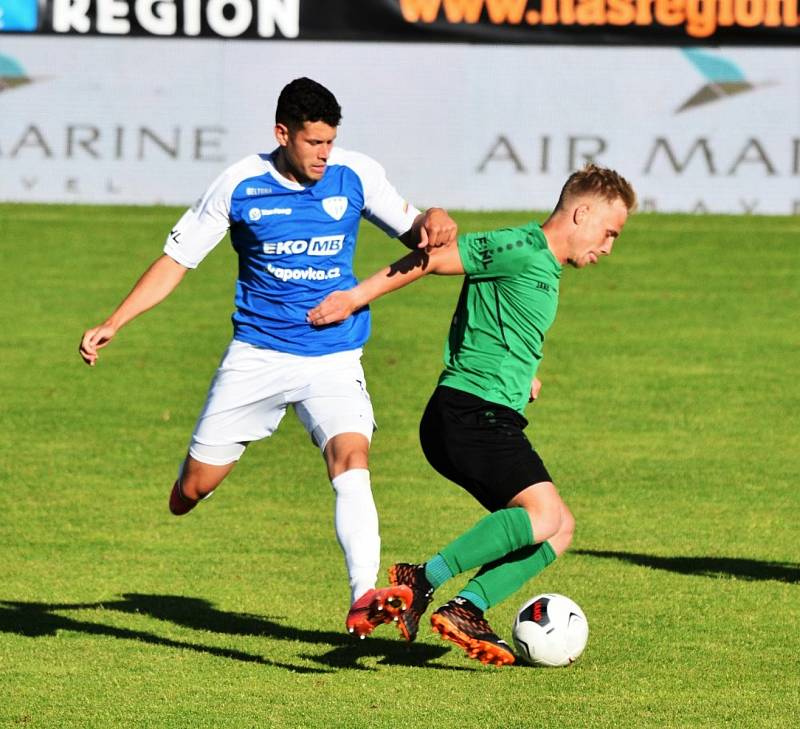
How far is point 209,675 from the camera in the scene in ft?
23.2

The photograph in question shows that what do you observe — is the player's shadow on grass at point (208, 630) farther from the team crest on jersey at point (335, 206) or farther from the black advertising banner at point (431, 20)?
the black advertising banner at point (431, 20)

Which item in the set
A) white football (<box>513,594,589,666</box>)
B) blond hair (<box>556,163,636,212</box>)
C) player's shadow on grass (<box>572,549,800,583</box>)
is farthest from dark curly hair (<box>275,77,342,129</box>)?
player's shadow on grass (<box>572,549,800,583</box>)

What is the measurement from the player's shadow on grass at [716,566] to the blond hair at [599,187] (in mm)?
2709

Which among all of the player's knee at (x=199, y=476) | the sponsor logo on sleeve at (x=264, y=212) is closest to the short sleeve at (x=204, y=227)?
the sponsor logo on sleeve at (x=264, y=212)

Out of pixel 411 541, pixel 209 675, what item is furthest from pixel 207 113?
pixel 209 675

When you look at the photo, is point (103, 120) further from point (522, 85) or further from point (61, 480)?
point (61, 480)

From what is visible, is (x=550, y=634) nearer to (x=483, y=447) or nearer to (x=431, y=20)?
(x=483, y=447)

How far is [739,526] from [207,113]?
15.3 meters

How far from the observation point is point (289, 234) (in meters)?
7.54

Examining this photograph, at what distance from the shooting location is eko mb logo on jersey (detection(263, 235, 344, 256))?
756 cm

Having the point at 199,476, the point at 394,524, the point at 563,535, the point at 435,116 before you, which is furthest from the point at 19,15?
the point at 563,535

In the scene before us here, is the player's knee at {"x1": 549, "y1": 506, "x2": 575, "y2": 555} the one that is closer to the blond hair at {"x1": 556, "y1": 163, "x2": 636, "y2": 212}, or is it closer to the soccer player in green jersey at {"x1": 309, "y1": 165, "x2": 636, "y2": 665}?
the soccer player in green jersey at {"x1": 309, "y1": 165, "x2": 636, "y2": 665}

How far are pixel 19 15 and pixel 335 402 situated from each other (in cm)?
1810

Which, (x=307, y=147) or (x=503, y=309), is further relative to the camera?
(x=307, y=147)
